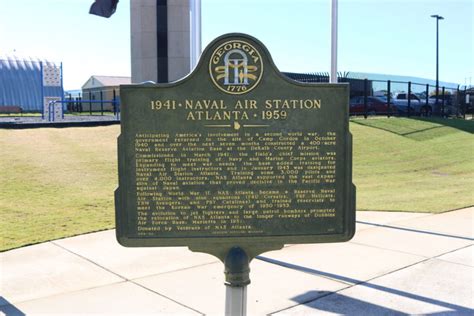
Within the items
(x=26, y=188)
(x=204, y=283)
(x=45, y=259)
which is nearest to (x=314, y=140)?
(x=204, y=283)

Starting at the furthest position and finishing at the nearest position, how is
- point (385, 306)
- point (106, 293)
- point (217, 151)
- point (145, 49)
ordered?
point (145, 49) < point (106, 293) < point (385, 306) < point (217, 151)

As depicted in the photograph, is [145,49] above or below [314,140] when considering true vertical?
above

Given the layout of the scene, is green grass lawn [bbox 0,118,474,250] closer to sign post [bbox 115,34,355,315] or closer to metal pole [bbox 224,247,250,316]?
sign post [bbox 115,34,355,315]

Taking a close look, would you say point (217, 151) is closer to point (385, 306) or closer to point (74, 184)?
point (385, 306)

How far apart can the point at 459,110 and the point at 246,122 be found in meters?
32.3

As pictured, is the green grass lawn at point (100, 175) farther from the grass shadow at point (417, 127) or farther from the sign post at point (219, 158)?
the sign post at point (219, 158)

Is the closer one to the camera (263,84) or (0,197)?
(263,84)

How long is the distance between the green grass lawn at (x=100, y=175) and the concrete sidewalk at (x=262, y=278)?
111cm

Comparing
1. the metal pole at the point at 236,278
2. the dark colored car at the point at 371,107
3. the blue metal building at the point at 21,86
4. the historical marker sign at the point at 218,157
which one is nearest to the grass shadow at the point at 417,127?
the dark colored car at the point at 371,107

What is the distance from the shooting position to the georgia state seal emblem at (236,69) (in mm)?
3482

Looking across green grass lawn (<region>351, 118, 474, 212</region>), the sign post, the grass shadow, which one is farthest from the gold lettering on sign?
the grass shadow

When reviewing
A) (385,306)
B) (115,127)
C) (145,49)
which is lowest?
(385,306)

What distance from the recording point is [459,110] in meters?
32.9

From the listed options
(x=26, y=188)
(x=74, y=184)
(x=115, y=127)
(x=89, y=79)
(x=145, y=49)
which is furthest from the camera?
(x=89, y=79)
